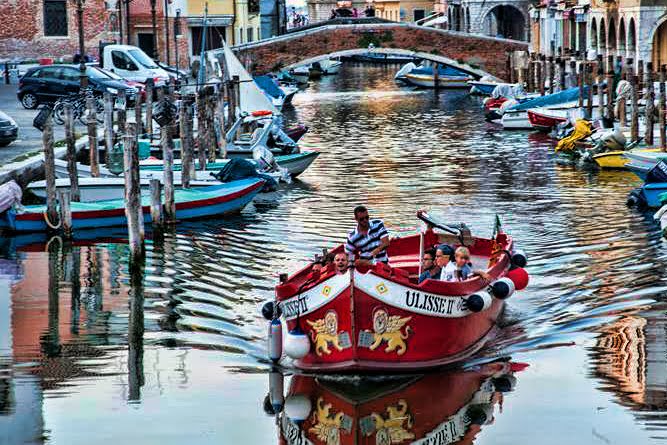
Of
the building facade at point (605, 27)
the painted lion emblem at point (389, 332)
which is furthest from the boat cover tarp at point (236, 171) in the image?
the building facade at point (605, 27)

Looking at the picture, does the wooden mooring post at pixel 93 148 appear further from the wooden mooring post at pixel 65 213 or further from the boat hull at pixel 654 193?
the boat hull at pixel 654 193

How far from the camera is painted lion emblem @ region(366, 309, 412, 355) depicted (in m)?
11.2

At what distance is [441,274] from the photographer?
40.3 feet

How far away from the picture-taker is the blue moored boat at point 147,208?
18.3 metres

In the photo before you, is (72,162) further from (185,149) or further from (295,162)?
(295,162)

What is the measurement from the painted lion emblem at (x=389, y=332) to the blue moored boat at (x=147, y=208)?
810 cm

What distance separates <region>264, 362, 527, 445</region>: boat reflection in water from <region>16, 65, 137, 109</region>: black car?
66.1 feet

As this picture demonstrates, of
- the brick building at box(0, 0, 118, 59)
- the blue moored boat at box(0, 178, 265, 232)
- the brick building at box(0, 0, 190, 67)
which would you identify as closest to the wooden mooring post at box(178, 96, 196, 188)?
the blue moored boat at box(0, 178, 265, 232)

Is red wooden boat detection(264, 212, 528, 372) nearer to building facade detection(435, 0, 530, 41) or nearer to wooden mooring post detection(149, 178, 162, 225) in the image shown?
wooden mooring post detection(149, 178, 162, 225)

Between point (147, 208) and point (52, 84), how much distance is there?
13.0m

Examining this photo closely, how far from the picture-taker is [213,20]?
47.5m

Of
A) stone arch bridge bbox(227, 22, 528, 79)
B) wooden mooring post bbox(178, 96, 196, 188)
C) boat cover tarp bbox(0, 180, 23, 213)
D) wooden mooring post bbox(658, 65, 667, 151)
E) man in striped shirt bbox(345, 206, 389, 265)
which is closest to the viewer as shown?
man in striped shirt bbox(345, 206, 389, 265)

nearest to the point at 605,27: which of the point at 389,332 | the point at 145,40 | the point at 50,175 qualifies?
the point at 145,40

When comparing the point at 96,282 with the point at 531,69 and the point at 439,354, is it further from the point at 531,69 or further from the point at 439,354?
the point at 531,69
